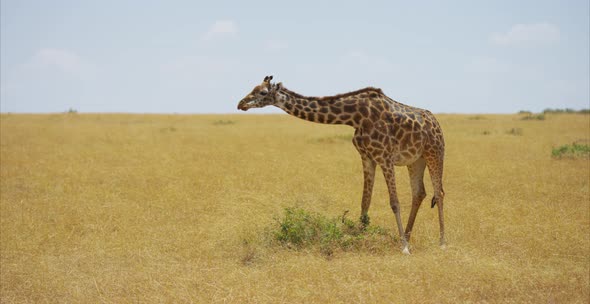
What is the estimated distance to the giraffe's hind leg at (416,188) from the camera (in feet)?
30.0

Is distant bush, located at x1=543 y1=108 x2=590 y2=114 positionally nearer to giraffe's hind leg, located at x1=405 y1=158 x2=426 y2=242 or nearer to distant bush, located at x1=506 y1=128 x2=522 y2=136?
distant bush, located at x1=506 y1=128 x2=522 y2=136

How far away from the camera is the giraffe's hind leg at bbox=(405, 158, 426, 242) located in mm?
9148

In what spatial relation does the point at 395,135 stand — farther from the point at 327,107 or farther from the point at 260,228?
the point at 260,228

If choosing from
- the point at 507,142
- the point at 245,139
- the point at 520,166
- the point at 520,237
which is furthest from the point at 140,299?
the point at 507,142

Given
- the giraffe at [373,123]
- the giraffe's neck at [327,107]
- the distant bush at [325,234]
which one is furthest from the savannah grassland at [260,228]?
the giraffe's neck at [327,107]

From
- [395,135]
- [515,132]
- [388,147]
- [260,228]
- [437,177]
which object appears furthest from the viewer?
[515,132]

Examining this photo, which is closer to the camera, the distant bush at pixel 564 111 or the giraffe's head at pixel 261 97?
the giraffe's head at pixel 261 97

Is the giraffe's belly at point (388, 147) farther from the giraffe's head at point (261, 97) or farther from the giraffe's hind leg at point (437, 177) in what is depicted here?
the giraffe's head at point (261, 97)

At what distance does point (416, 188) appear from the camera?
30.1ft

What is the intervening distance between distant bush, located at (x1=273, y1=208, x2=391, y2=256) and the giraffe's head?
187 cm

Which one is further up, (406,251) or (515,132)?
(515,132)

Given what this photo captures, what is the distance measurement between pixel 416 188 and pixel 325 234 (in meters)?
1.74

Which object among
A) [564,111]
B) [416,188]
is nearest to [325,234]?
[416,188]

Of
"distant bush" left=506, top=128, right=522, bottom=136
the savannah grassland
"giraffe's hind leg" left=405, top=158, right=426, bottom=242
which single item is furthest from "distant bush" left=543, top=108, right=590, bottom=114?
"giraffe's hind leg" left=405, top=158, right=426, bottom=242
